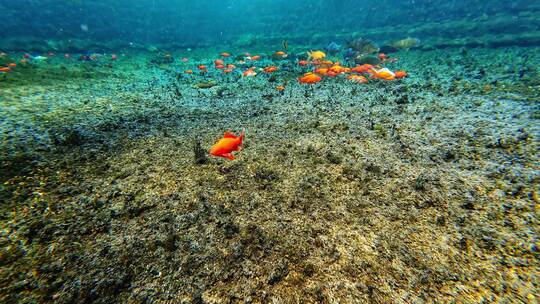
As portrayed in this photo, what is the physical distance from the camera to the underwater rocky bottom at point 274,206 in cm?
262

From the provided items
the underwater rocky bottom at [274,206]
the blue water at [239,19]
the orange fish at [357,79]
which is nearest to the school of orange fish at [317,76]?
the orange fish at [357,79]

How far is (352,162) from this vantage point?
484cm

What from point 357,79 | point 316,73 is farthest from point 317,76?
point 316,73

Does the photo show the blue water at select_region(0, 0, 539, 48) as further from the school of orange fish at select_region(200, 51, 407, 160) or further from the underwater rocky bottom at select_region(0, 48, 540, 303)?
the underwater rocky bottom at select_region(0, 48, 540, 303)

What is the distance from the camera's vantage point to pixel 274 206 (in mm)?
3787

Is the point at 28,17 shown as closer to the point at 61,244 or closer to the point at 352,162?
the point at 61,244

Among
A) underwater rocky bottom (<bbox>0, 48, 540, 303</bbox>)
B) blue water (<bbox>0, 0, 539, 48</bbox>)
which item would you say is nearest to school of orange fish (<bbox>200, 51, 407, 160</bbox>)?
underwater rocky bottom (<bbox>0, 48, 540, 303</bbox>)

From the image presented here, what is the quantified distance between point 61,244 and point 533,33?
28.7 metres

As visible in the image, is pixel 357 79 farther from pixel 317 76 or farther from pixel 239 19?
pixel 239 19

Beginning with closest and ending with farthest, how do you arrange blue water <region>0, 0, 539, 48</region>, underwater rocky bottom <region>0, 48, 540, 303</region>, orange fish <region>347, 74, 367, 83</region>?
1. underwater rocky bottom <region>0, 48, 540, 303</region>
2. orange fish <region>347, 74, 367, 83</region>
3. blue water <region>0, 0, 539, 48</region>

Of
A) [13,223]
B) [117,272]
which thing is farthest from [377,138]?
[13,223]

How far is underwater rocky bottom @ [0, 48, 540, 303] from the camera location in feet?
8.60

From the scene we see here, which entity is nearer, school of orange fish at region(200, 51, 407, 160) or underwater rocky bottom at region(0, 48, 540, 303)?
underwater rocky bottom at region(0, 48, 540, 303)

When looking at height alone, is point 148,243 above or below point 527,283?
above
